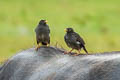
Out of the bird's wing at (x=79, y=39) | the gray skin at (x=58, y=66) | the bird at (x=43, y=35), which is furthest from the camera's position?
the bird at (x=43, y=35)

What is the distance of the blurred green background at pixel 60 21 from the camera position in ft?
85.5

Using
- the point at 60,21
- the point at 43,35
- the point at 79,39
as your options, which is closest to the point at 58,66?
the point at 79,39

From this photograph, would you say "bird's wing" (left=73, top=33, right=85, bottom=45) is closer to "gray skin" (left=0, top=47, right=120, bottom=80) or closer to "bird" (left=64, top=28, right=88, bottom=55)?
"bird" (left=64, top=28, right=88, bottom=55)

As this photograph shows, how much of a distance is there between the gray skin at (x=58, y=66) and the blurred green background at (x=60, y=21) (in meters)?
13.6

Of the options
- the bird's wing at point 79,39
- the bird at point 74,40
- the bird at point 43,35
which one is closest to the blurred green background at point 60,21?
the bird at point 43,35

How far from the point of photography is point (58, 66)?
8266 mm

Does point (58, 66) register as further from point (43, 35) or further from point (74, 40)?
point (43, 35)

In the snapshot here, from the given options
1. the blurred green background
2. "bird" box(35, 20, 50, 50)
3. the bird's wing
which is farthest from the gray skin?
the blurred green background

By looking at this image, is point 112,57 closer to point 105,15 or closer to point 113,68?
point 113,68

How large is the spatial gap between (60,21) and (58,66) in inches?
883

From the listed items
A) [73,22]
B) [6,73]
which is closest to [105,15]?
[73,22]

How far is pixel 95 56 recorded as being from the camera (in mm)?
7898

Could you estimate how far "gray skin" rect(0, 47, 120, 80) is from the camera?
7.22m

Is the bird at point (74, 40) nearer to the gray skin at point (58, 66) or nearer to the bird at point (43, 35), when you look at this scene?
the gray skin at point (58, 66)
